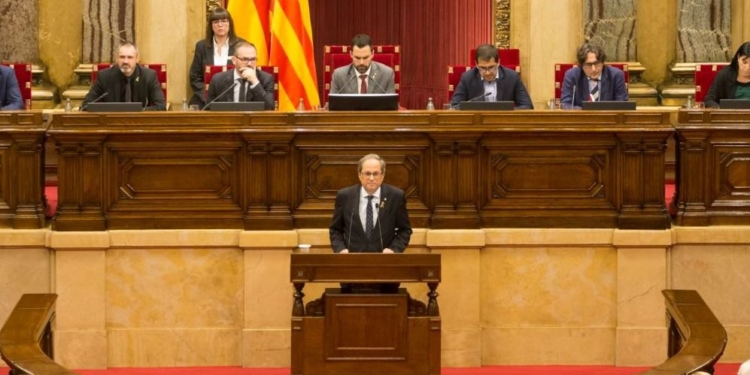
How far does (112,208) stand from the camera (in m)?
9.53

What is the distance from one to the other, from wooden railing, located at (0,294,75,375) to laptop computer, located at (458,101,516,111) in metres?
2.91

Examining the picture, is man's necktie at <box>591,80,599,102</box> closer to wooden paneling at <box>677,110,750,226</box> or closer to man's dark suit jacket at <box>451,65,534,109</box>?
man's dark suit jacket at <box>451,65,534,109</box>

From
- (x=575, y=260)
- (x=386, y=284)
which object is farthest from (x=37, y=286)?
(x=575, y=260)

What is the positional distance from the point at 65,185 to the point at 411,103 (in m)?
6.09

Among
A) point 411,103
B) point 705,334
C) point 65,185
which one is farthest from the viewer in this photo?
point 411,103

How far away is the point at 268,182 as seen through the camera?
9531 millimetres

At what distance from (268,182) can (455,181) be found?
1071 mm

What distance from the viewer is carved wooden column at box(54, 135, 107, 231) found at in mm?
9445

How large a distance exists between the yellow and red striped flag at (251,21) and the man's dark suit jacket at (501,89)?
2.10 metres

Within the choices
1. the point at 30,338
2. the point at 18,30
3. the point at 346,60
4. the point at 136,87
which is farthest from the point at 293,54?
the point at 30,338

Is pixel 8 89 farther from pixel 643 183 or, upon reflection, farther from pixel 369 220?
pixel 643 183

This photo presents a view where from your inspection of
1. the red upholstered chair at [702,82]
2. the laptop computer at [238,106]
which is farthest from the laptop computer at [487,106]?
the red upholstered chair at [702,82]

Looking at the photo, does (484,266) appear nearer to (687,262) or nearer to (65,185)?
(687,262)

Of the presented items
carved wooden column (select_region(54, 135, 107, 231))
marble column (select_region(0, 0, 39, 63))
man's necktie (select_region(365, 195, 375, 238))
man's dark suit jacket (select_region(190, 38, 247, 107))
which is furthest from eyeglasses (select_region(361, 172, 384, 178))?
marble column (select_region(0, 0, 39, 63))
